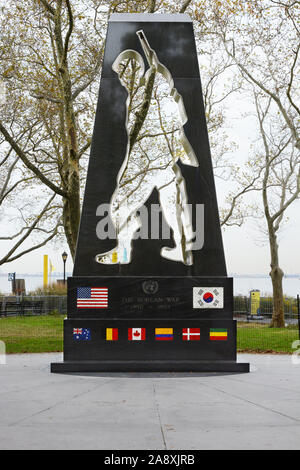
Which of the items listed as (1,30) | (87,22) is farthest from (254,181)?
(1,30)

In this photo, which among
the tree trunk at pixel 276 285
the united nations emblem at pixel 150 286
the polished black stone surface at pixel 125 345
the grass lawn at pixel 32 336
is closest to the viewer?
the polished black stone surface at pixel 125 345

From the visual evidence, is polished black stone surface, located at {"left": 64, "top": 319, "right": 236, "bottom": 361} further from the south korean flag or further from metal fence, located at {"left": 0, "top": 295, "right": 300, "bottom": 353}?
metal fence, located at {"left": 0, "top": 295, "right": 300, "bottom": 353}

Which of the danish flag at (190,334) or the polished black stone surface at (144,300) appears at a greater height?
the polished black stone surface at (144,300)

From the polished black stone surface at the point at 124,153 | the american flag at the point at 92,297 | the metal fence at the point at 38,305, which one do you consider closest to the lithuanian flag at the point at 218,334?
the polished black stone surface at the point at 124,153

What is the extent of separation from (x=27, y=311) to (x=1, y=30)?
1767 cm

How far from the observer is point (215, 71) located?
81.9 feet

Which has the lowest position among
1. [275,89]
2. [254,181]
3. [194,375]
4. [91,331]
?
[194,375]

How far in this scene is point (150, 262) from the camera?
37.1 ft

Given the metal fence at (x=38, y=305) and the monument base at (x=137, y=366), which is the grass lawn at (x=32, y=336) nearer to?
the metal fence at (x=38, y=305)

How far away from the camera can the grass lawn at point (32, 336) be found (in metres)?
16.8

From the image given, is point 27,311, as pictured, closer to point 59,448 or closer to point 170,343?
point 170,343

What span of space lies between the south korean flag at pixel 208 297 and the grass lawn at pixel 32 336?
651cm
